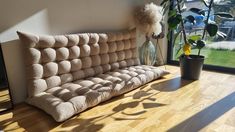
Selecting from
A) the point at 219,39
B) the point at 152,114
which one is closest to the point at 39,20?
the point at 152,114

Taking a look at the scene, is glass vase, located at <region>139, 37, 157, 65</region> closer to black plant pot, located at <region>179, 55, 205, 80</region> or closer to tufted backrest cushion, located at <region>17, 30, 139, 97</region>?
tufted backrest cushion, located at <region>17, 30, 139, 97</region>

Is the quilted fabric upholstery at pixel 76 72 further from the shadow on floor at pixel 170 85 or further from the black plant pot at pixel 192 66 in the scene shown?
the black plant pot at pixel 192 66

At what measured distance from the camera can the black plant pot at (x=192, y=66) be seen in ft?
9.03

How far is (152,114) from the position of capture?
6.07ft

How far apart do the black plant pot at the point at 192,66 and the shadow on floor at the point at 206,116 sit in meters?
0.66

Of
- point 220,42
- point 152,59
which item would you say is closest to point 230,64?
point 220,42

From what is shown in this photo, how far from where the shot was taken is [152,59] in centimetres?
326

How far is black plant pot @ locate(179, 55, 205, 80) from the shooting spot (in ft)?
9.03

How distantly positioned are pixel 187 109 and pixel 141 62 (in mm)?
1475

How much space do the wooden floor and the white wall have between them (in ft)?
1.31

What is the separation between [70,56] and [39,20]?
50 cm

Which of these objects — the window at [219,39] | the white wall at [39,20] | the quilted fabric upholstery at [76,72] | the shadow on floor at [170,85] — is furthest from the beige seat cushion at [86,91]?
the window at [219,39]

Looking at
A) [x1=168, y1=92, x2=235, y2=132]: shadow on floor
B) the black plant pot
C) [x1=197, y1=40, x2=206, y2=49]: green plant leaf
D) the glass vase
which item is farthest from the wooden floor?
the glass vase

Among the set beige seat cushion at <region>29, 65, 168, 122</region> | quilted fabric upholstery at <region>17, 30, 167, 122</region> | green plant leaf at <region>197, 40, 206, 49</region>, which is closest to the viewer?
beige seat cushion at <region>29, 65, 168, 122</region>
